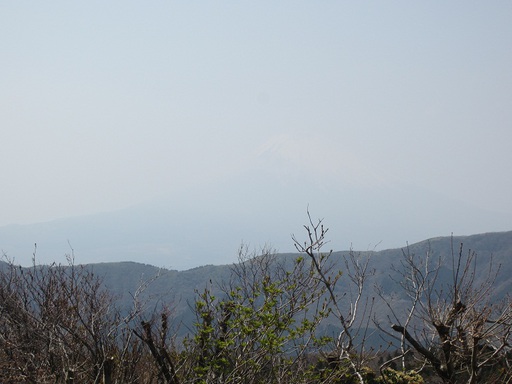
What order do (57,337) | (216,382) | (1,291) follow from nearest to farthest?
(216,382) < (57,337) < (1,291)

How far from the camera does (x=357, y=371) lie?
1377 centimetres

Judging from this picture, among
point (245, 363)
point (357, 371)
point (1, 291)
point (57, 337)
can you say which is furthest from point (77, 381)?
point (1, 291)

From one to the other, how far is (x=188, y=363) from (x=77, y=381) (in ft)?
13.4

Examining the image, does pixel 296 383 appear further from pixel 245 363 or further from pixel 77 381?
pixel 77 381

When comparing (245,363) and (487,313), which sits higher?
(487,313)

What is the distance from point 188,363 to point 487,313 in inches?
330

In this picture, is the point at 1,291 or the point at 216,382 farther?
the point at 1,291

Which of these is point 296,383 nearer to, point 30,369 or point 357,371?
point 357,371

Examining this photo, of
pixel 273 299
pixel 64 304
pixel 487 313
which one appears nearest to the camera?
pixel 487 313

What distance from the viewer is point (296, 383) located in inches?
651

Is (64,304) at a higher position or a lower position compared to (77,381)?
higher

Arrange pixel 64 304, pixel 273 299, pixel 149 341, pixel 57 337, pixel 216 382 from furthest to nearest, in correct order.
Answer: pixel 64 304 → pixel 57 337 → pixel 216 382 → pixel 273 299 → pixel 149 341

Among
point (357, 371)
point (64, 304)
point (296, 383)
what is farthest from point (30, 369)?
point (357, 371)

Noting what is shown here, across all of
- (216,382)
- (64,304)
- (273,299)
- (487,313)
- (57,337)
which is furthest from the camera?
(64,304)
